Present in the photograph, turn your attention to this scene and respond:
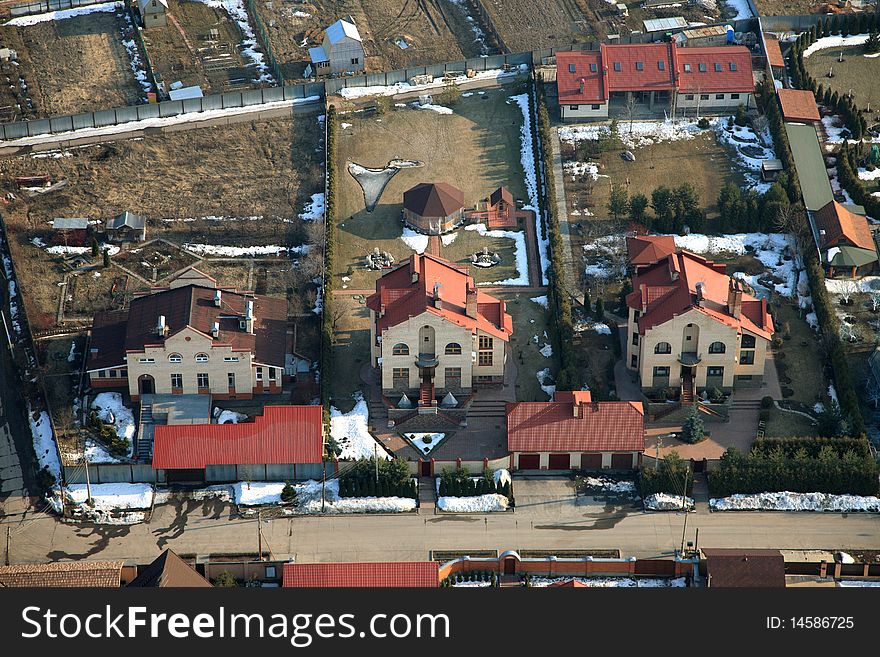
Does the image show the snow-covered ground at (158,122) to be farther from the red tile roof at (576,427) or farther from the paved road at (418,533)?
the red tile roof at (576,427)

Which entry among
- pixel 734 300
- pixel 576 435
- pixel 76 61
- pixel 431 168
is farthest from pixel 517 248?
pixel 76 61

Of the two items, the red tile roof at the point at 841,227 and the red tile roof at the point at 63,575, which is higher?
the red tile roof at the point at 841,227

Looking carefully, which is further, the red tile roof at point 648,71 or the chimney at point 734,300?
the red tile roof at point 648,71

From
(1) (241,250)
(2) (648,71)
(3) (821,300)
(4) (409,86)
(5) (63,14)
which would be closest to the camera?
(3) (821,300)

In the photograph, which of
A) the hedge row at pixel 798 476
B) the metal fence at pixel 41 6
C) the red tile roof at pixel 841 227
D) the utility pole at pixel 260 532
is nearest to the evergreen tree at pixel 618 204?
the red tile roof at pixel 841 227

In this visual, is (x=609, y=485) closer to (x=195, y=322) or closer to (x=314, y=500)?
(x=314, y=500)

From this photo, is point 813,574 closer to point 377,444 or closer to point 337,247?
point 377,444
